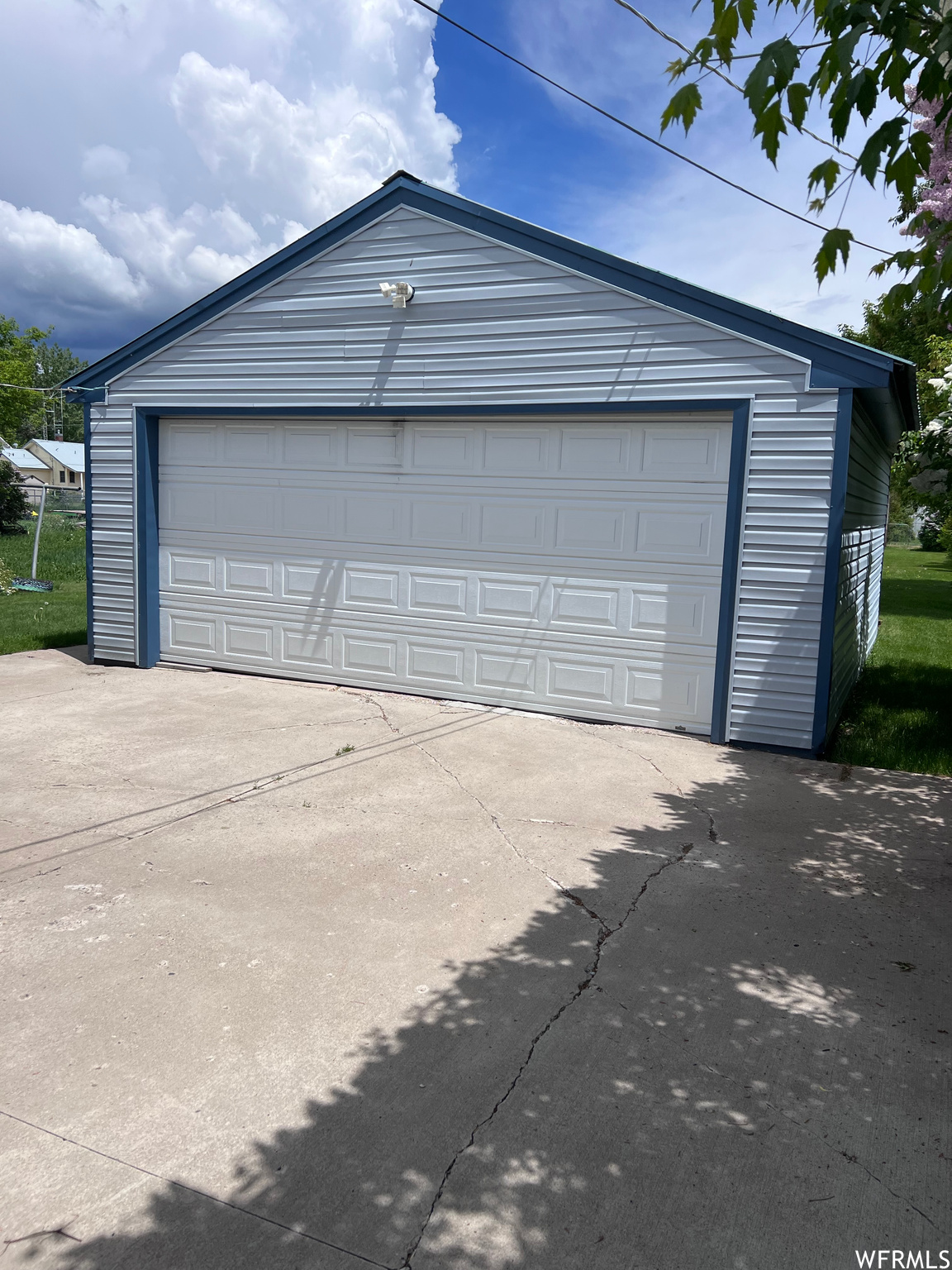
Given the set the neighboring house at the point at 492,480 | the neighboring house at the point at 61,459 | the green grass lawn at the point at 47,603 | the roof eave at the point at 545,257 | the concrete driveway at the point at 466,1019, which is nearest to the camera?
the concrete driveway at the point at 466,1019

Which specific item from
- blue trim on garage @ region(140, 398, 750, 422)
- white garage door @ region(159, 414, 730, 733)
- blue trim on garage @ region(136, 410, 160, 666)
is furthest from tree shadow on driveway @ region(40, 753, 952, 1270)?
blue trim on garage @ region(136, 410, 160, 666)

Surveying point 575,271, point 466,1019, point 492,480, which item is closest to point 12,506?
point 492,480

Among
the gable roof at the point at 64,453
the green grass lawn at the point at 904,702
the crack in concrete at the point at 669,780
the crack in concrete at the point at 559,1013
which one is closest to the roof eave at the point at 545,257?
the green grass lawn at the point at 904,702

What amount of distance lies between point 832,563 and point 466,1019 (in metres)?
4.60

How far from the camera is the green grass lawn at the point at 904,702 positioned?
6.60 metres

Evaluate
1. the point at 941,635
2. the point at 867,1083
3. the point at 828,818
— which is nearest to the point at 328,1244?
the point at 867,1083

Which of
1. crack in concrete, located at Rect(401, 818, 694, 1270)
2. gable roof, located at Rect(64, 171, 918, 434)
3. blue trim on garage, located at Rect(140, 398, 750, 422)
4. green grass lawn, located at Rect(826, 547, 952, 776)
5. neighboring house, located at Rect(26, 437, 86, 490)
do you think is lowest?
crack in concrete, located at Rect(401, 818, 694, 1270)

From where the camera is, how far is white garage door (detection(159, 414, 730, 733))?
22.9 feet

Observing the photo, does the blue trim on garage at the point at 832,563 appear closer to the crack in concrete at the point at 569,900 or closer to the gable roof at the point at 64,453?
the crack in concrete at the point at 569,900

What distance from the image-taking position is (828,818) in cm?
526

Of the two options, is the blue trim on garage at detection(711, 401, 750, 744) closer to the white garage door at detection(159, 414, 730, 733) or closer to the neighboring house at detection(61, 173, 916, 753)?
the neighboring house at detection(61, 173, 916, 753)

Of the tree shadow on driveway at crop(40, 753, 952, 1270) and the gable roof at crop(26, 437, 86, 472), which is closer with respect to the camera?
the tree shadow on driveway at crop(40, 753, 952, 1270)

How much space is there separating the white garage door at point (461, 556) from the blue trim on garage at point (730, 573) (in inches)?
5.0

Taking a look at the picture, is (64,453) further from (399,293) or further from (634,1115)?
(634,1115)
